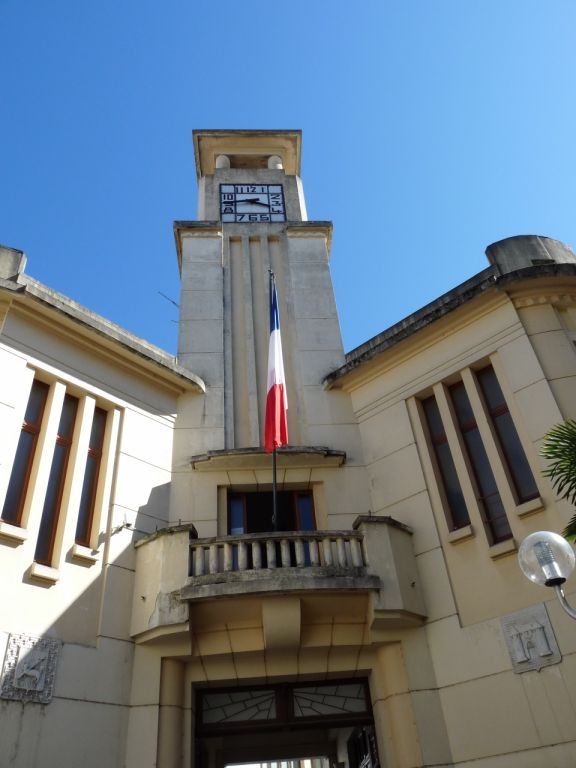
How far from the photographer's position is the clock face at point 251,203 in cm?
1873

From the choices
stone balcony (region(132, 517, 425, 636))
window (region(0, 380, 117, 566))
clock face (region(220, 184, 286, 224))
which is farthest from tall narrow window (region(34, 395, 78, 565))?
clock face (region(220, 184, 286, 224))

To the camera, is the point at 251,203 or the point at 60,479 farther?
the point at 251,203

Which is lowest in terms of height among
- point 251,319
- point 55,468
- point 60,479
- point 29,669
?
point 29,669

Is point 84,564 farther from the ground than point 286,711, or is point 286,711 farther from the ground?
point 84,564

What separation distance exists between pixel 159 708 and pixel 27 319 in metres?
6.81

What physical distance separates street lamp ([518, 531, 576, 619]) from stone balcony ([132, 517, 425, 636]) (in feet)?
14.8

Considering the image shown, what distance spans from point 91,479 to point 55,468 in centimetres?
68

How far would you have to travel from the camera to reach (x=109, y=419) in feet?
39.0

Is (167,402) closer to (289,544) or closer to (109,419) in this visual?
(109,419)

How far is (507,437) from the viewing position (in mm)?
10953

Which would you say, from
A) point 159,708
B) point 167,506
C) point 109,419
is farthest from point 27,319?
point 159,708

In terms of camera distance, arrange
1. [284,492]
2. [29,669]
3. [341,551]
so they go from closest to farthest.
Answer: [29,669], [341,551], [284,492]

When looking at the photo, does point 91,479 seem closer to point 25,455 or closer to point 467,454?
point 25,455

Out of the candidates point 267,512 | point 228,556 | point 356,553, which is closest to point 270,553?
point 228,556
